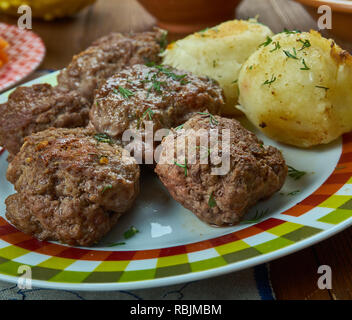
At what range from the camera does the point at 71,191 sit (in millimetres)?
2533

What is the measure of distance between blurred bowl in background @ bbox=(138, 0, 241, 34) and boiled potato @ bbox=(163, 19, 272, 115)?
240 cm

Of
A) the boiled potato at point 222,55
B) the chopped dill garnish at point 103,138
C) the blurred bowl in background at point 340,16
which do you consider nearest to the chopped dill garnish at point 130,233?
the chopped dill garnish at point 103,138

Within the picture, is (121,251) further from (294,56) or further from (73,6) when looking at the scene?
(73,6)

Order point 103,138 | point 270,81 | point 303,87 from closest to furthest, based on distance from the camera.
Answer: point 103,138 < point 303,87 < point 270,81

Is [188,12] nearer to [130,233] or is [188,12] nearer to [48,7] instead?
[48,7]

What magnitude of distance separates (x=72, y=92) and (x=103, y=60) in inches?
16.8

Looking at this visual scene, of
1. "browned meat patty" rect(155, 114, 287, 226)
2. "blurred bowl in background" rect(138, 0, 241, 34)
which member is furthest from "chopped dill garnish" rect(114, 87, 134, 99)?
"blurred bowl in background" rect(138, 0, 241, 34)

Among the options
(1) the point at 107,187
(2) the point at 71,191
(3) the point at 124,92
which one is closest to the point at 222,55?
(3) the point at 124,92

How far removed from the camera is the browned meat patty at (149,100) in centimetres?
300

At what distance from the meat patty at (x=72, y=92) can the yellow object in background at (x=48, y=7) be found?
115 inches

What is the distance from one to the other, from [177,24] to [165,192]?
3.99 metres

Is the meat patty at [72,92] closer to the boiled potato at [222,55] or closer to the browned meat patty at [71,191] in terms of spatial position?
the boiled potato at [222,55]

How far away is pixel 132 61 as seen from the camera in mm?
3727

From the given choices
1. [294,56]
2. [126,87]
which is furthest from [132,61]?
[294,56]
